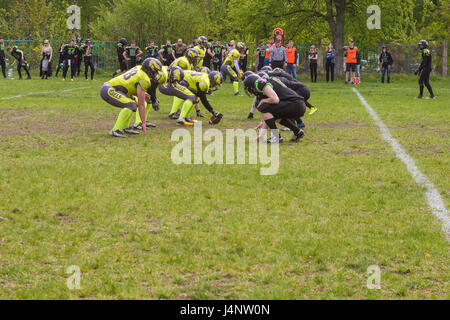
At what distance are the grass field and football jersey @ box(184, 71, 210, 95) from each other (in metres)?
2.43

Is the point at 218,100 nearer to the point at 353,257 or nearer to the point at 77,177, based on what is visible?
the point at 77,177

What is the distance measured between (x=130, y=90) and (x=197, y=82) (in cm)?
229

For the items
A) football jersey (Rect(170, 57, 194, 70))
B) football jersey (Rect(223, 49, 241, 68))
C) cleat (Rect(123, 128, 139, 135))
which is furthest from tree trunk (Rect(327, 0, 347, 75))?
cleat (Rect(123, 128, 139, 135))

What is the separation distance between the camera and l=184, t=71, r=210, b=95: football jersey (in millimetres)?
14004

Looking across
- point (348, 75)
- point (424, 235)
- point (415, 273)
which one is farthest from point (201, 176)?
point (348, 75)

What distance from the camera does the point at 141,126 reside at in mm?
13430

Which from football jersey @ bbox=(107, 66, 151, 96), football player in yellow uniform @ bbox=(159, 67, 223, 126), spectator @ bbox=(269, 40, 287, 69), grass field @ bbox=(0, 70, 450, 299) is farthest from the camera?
spectator @ bbox=(269, 40, 287, 69)

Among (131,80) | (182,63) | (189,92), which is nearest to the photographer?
(131,80)

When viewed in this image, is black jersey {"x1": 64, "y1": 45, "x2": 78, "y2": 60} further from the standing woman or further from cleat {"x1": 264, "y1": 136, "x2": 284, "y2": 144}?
cleat {"x1": 264, "y1": 136, "x2": 284, "y2": 144}

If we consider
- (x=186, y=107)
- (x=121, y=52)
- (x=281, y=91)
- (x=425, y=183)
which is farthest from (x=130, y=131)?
(x=121, y=52)

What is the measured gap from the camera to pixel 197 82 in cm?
1410

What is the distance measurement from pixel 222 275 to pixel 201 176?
12.0 feet

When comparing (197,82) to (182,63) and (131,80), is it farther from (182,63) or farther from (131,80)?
(131,80)

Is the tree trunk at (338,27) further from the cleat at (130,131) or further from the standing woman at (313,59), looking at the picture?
the cleat at (130,131)
